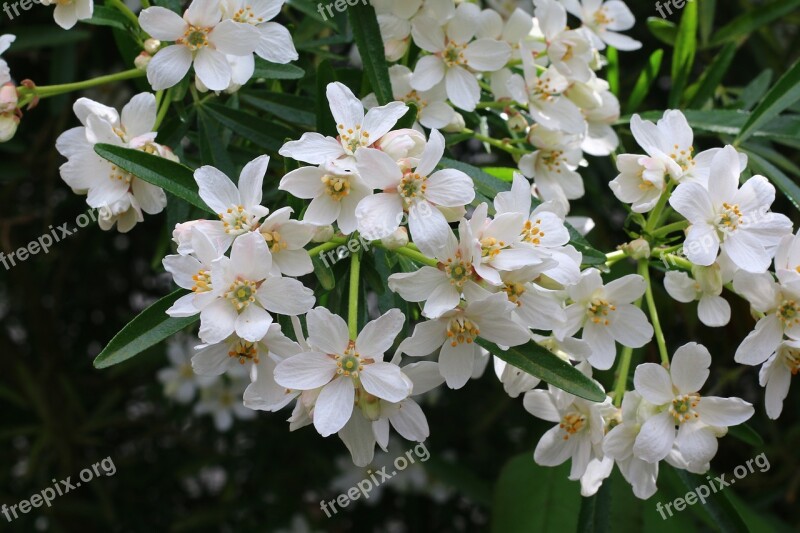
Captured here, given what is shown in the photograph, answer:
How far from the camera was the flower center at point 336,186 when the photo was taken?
125 cm

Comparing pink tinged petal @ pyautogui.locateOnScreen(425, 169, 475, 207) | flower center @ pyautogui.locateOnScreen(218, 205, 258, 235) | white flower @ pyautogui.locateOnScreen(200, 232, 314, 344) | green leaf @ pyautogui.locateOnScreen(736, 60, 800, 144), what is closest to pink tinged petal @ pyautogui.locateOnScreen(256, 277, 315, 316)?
white flower @ pyautogui.locateOnScreen(200, 232, 314, 344)

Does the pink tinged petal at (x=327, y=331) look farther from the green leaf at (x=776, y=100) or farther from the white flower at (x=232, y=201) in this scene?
the green leaf at (x=776, y=100)

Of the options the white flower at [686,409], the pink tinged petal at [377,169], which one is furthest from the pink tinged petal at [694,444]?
the pink tinged petal at [377,169]

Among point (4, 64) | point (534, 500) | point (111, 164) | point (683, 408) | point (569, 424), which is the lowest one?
point (534, 500)

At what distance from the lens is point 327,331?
122 centimetres

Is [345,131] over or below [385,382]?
over

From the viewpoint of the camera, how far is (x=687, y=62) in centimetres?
199

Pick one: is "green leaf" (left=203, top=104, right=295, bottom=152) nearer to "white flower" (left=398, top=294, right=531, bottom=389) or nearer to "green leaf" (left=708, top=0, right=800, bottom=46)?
"white flower" (left=398, top=294, right=531, bottom=389)

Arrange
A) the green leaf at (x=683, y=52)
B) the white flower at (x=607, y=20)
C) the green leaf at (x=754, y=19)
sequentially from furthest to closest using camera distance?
the green leaf at (x=754, y=19), the green leaf at (x=683, y=52), the white flower at (x=607, y=20)

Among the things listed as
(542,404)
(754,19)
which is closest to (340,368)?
(542,404)

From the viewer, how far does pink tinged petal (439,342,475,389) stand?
1.29m

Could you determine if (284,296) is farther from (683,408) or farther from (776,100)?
(776,100)

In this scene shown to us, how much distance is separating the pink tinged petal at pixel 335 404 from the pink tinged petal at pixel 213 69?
0.51 metres

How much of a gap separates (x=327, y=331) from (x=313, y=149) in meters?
0.26
